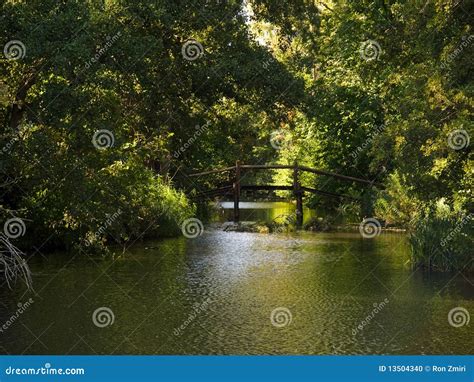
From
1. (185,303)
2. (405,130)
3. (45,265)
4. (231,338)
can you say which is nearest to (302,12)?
(405,130)

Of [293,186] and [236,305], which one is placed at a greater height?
[293,186]

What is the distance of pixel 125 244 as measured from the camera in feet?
60.4

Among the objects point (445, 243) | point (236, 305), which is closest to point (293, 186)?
point (445, 243)

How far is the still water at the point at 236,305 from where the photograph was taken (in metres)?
8.77

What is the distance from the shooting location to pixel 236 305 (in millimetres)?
11047

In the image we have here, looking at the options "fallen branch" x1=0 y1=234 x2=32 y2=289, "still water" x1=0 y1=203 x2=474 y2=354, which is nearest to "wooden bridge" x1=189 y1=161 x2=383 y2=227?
"still water" x1=0 y1=203 x2=474 y2=354

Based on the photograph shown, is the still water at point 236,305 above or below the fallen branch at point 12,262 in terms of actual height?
below

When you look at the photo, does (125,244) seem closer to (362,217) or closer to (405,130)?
(405,130)

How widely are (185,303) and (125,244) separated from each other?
24.8ft

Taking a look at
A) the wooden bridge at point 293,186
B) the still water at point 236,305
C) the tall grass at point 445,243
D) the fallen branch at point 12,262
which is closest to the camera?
the still water at point 236,305

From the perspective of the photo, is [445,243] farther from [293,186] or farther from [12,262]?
[293,186]

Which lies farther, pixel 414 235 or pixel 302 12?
pixel 302 12

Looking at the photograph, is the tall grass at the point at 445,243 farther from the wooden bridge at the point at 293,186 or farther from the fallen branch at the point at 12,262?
the wooden bridge at the point at 293,186

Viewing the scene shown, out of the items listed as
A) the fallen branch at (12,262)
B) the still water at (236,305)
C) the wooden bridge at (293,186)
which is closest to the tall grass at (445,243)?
the still water at (236,305)
